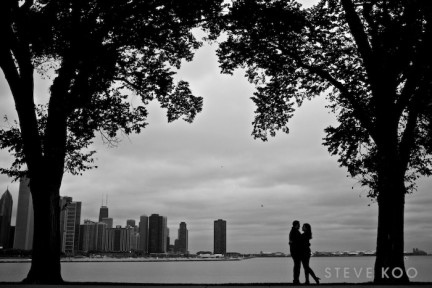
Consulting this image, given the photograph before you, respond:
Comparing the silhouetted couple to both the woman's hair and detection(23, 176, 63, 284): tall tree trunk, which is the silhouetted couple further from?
detection(23, 176, 63, 284): tall tree trunk

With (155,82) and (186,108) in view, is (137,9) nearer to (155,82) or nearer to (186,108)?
(155,82)

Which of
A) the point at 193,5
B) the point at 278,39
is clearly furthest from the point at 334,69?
the point at 193,5

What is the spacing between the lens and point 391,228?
14344 millimetres

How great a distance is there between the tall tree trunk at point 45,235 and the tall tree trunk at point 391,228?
11.0m

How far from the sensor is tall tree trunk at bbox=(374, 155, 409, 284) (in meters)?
14.1

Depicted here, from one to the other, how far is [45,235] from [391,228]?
11945 millimetres

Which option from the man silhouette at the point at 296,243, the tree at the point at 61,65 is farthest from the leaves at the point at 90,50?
the man silhouette at the point at 296,243

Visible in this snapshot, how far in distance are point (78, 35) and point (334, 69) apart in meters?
10.5

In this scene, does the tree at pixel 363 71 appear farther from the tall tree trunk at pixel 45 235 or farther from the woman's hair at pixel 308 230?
the tall tree trunk at pixel 45 235

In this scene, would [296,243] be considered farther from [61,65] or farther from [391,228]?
[61,65]

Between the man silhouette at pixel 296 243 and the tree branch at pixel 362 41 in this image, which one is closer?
the man silhouette at pixel 296 243

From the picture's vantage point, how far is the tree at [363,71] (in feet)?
47.7

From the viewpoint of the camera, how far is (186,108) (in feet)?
67.6

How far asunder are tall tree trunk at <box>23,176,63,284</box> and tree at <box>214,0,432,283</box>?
8777 millimetres
